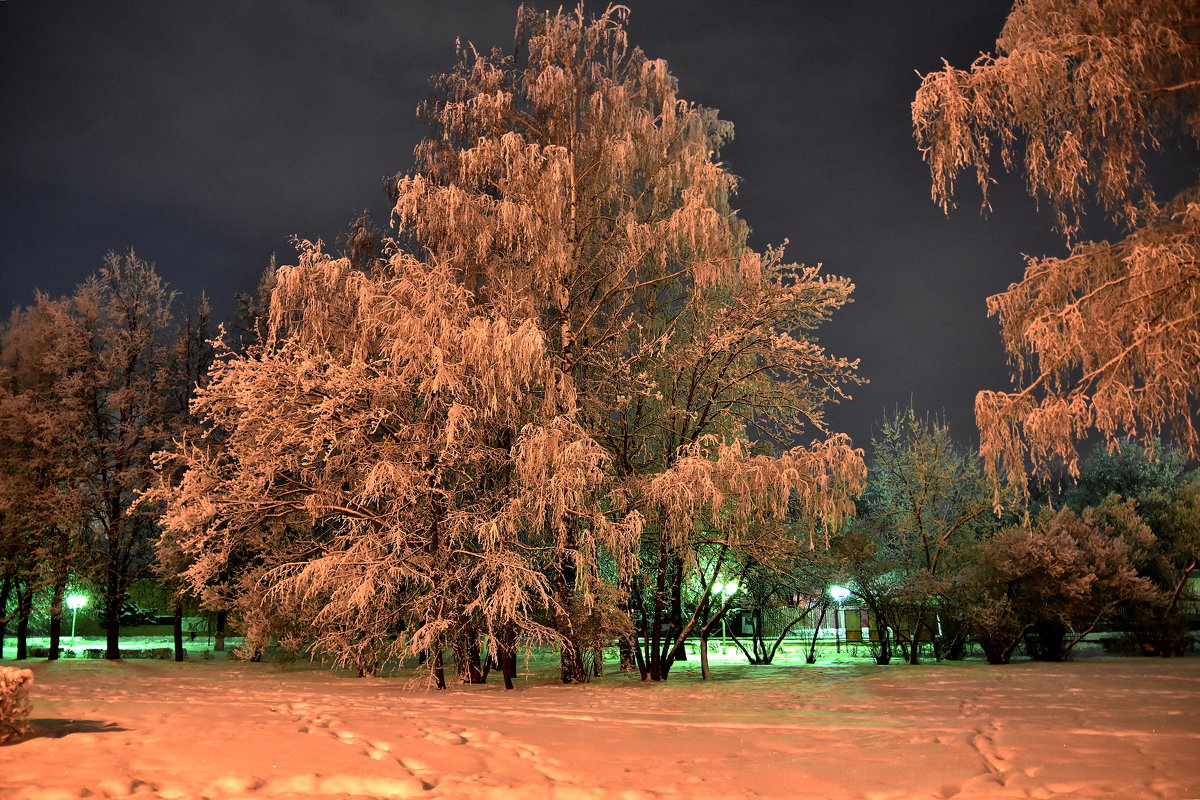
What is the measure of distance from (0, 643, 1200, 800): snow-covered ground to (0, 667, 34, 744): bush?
119 mm

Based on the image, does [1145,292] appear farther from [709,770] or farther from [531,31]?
[531,31]

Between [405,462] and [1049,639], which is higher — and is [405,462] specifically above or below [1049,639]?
above

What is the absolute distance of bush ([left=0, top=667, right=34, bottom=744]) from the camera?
17.0 feet

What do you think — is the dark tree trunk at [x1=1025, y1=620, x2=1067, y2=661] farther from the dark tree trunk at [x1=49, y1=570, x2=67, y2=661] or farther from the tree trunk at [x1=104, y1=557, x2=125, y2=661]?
the dark tree trunk at [x1=49, y1=570, x2=67, y2=661]

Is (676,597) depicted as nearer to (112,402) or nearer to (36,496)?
(112,402)

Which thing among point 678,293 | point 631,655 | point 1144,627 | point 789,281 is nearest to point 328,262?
point 678,293

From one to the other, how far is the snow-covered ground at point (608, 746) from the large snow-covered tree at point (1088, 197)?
2468 mm

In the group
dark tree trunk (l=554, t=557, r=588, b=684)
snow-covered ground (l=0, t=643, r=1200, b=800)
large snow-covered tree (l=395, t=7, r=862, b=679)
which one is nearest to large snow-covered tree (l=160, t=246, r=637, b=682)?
dark tree trunk (l=554, t=557, r=588, b=684)

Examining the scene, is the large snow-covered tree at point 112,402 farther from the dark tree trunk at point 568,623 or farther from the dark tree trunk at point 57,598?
the dark tree trunk at point 568,623

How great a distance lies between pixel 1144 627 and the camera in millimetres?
21000

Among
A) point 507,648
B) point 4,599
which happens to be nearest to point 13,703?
point 507,648

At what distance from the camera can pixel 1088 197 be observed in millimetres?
A: 7445

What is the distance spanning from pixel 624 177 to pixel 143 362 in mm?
14029

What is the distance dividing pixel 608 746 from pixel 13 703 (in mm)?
3929
